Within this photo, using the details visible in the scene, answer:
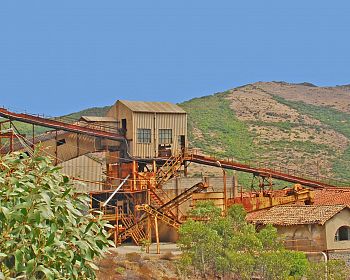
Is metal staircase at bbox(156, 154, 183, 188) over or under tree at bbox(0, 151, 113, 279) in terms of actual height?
over

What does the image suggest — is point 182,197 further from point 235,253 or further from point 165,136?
point 235,253

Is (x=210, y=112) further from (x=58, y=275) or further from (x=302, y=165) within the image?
(x=58, y=275)

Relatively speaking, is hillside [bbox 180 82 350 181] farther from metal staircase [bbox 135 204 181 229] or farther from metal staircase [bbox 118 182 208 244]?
metal staircase [bbox 135 204 181 229]

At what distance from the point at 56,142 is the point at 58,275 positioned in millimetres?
43216

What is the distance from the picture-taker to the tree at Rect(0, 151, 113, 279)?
1017cm

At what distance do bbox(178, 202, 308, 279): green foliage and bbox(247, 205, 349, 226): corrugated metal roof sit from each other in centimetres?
389

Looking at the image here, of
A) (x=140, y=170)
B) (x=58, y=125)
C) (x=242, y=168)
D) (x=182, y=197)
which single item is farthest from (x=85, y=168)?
(x=242, y=168)

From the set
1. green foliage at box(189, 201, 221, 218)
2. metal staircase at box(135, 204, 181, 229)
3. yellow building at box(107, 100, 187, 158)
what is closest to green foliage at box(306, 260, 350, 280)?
green foliage at box(189, 201, 221, 218)

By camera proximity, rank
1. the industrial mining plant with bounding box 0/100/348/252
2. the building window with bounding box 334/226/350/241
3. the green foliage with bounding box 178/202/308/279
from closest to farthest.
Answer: the green foliage with bounding box 178/202/308/279
the building window with bounding box 334/226/350/241
the industrial mining plant with bounding box 0/100/348/252

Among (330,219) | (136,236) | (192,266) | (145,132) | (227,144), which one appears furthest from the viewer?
(227,144)

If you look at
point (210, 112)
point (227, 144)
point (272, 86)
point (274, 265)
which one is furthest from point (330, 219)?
point (272, 86)

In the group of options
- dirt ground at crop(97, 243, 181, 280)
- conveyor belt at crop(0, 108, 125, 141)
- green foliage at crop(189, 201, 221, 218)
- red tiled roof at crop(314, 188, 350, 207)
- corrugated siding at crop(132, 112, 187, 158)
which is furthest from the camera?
corrugated siding at crop(132, 112, 187, 158)

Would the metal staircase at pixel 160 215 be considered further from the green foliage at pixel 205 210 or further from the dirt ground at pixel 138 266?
the dirt ground at pixel 138 266

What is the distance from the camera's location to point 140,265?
36.2m
